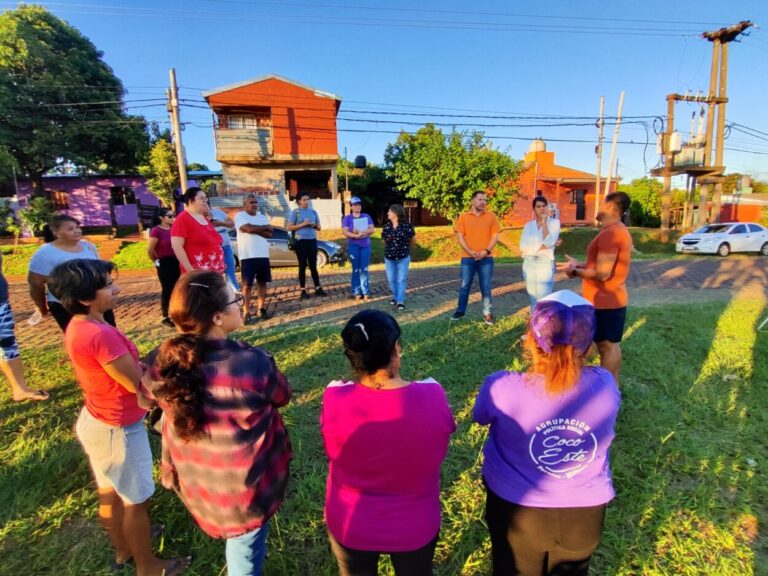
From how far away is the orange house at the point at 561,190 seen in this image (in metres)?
27.9

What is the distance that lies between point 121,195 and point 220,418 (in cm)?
2984

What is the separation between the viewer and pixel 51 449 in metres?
2.79

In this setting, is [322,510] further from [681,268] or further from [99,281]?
[681,268]

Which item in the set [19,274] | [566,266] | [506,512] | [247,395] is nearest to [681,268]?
[566,266]

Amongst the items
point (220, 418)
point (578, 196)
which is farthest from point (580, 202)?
point (220, 418)

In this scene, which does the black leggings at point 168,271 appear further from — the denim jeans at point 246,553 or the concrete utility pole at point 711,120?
the concrete utility pole at point 711,120

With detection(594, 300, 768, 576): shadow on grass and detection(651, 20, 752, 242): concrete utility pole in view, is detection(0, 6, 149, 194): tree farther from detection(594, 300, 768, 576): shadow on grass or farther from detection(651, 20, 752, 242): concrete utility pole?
detection(651, 20, 752, 242): concrete utility pole

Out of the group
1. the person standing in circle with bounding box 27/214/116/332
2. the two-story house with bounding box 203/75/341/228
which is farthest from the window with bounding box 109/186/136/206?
the person standing in circle with bounding box 27/214/116/332

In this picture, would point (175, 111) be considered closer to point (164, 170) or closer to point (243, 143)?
point (243, 143)

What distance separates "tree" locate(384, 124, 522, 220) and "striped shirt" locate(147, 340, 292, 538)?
16.9 meters

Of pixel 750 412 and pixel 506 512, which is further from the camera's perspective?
pixel 750 412

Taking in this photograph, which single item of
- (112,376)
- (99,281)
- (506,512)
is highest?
(99,281)

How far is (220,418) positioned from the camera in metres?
1.33

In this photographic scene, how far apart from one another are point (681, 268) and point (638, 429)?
1072 centimetres
